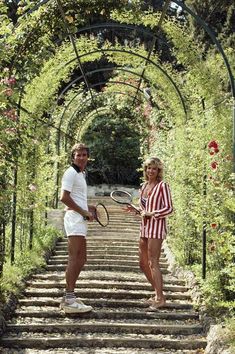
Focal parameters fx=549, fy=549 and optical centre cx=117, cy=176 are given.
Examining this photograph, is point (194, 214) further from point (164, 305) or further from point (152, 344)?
point (152, 344)

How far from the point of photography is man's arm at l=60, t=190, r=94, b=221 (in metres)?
4.71

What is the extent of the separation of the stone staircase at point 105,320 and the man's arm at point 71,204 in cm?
97

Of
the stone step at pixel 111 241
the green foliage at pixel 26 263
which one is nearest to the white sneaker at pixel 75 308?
the green foliage at pixel 26 263

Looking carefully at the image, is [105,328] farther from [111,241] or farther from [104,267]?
[111,241]

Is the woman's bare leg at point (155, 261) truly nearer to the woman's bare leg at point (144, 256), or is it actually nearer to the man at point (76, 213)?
the woman's bare leg at point (144, 256)

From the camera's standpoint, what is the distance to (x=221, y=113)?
617 centimetres

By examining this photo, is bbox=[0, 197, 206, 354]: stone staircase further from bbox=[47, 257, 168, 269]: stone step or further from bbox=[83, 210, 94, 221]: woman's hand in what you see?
bbox=[83, 210, 94, 221]: woman's hand

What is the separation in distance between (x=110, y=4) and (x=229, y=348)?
4.19 metres

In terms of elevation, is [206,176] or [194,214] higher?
[206,176]

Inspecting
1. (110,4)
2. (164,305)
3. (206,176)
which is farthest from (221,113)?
(164,305)

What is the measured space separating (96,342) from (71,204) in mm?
1168

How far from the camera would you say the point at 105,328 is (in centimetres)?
482

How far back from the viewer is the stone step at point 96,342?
14.7 feet

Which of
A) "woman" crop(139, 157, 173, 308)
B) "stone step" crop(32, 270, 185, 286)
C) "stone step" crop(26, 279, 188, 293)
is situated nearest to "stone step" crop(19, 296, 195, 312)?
"woman" crop(139, 157, 173, 308)
